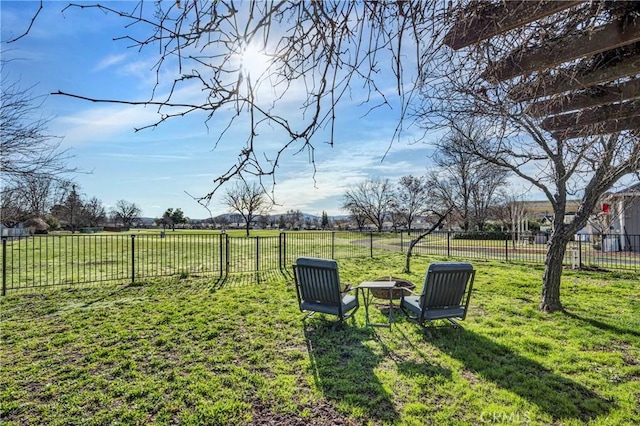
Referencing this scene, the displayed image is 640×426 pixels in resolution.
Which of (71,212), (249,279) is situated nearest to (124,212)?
(71,212)

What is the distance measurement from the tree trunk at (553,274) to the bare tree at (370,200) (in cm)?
3252

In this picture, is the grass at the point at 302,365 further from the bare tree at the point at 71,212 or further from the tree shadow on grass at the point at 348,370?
the bare tree at the point at 71,212

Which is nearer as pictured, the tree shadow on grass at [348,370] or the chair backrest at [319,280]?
the tree shadow on grass at [348,370]

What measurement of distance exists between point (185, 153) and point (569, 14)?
1952mm

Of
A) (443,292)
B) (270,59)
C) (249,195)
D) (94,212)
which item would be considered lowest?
(443,292)

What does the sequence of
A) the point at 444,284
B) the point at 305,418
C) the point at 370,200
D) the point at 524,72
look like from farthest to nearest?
the point at 370,200 < the point at 444,284 < the point at 305,418 < the point at 524,72

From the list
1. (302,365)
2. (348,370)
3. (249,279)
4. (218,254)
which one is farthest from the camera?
(218,254)

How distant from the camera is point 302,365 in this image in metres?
3.71

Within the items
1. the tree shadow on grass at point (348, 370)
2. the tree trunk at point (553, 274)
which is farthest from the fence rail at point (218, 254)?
the tree trunk at point (553, 274)

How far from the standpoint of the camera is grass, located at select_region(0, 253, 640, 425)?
2793 millimetres

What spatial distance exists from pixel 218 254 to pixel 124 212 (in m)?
45.4

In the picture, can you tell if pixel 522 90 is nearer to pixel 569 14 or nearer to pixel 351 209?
pixel 569 14

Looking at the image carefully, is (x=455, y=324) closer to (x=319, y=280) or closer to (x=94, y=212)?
(x=319, y=280)

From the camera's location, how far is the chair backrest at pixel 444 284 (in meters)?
4.54
